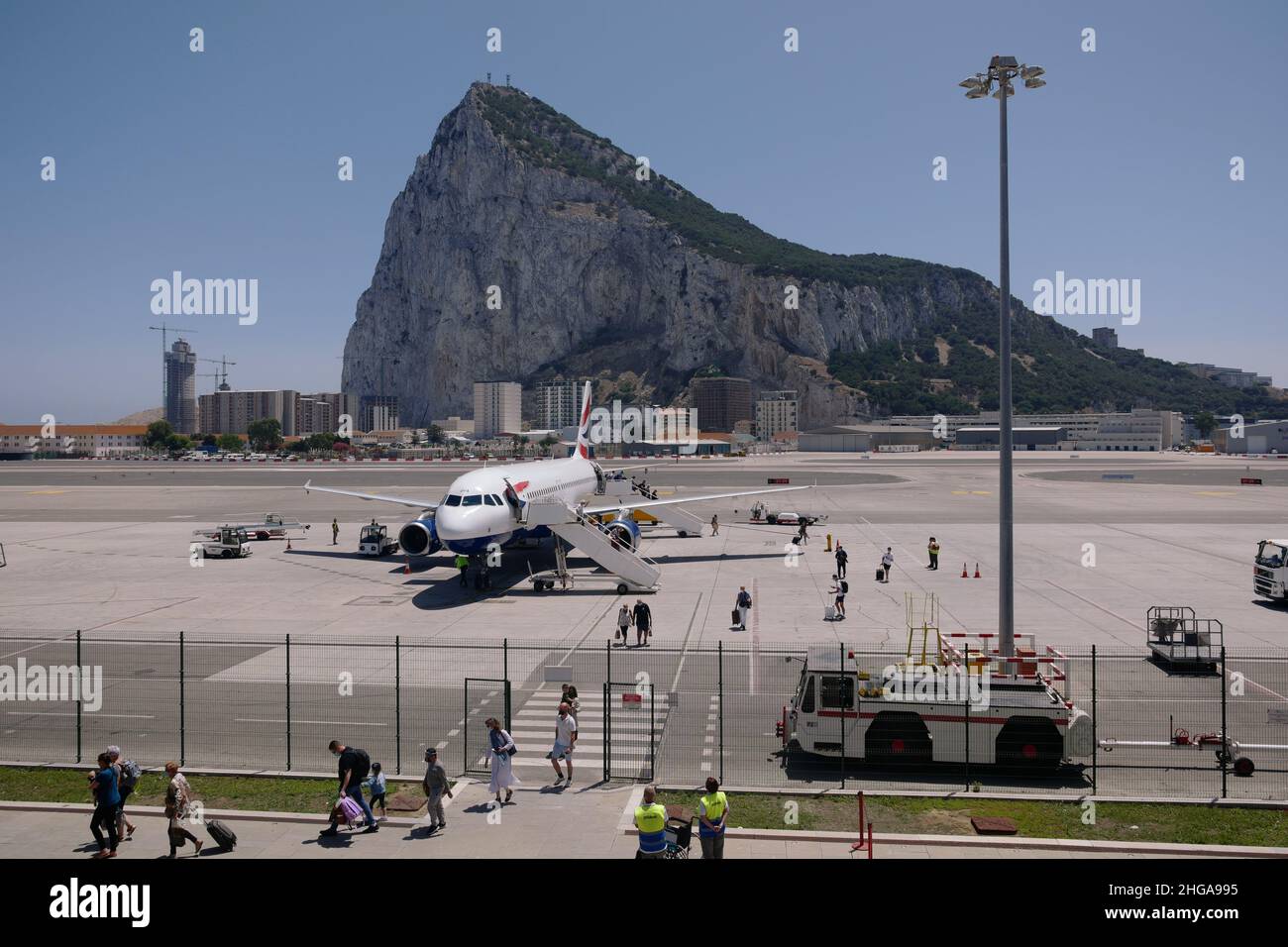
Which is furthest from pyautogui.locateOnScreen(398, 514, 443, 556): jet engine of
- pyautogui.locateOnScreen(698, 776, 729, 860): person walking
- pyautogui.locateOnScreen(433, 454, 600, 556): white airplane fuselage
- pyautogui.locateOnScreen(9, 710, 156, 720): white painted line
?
pyautogui.locateOnScreen(698, 776, 729, 860): person walking

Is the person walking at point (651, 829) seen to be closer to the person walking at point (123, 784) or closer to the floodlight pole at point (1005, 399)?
the person walking at point (123, 784)

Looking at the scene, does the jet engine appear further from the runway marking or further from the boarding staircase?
the runway marking

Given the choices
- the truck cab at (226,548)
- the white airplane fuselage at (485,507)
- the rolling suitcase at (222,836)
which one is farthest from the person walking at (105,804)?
the truck cab at (226,548)

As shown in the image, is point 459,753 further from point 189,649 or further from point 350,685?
point 189,649

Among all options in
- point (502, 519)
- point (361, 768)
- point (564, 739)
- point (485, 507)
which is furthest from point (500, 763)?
point (502, 519)
